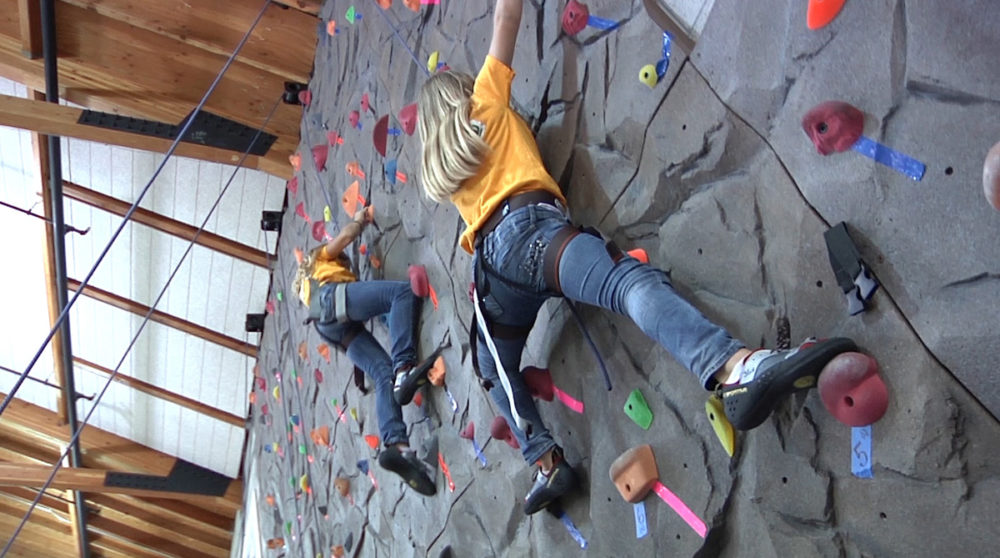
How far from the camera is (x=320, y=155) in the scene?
372 cm

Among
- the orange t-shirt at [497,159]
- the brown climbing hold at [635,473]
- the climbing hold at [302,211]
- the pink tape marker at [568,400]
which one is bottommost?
the brown climbing hold at [635,473]

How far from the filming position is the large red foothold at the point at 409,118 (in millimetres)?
2439

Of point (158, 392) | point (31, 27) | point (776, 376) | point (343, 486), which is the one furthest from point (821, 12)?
point (158, 392)

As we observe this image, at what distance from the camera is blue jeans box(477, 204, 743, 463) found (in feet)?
3.70

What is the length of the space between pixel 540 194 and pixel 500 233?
106 mm

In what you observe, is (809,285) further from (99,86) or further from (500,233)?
(99,86)

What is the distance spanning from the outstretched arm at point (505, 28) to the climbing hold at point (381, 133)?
46.3 inches

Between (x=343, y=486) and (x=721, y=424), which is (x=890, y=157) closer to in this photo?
(x=721, y=424)

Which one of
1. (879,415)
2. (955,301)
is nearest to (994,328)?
(955,301)

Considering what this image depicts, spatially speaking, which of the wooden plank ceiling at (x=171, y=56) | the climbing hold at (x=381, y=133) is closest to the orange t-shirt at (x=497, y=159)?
the climbing hold at (x=381, y=133)

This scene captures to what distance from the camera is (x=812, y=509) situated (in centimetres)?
104

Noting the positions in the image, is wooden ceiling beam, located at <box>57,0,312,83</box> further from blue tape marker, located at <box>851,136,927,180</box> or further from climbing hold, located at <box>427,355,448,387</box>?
blue tape marker, located at <box>851,136,927,180</box>

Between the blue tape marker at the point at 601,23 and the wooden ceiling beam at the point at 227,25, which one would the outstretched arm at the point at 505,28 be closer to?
the blue tape marker at the point at 601,23

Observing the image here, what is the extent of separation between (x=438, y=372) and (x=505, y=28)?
100cm
